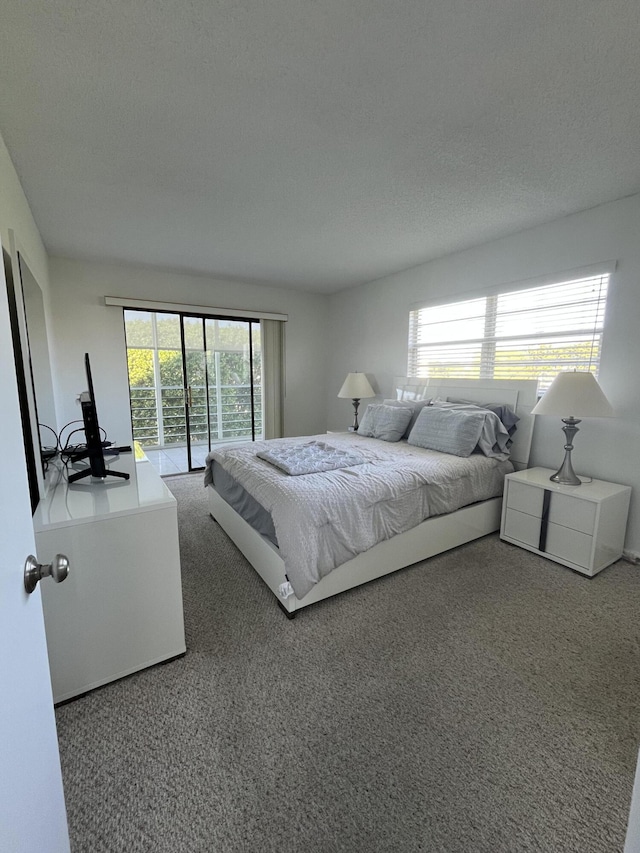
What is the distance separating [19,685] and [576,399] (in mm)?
2909

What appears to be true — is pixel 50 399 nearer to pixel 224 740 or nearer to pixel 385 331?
pixel 224 740

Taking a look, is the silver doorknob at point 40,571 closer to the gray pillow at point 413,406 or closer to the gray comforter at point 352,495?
the gray comforter at point 352,495

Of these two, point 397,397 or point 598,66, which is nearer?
point 598,66

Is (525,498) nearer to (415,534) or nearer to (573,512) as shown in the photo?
(573,512)

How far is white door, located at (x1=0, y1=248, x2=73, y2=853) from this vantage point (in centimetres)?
59

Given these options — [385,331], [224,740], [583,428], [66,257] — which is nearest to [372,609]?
[224,740]

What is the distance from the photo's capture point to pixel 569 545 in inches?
98.6

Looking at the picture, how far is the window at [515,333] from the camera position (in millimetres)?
2775

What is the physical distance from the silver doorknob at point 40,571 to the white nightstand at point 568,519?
9.12 feet

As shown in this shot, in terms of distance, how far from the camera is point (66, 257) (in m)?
3.79

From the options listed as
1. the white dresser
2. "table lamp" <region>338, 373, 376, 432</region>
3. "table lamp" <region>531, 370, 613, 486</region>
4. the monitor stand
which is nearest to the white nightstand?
"table lamp" <region>531, 370, 613, 486</region>

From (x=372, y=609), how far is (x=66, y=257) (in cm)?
436

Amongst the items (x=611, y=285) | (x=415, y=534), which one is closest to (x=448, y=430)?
(x=415, y=534)

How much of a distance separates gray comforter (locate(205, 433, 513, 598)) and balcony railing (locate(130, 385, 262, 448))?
232 cm
